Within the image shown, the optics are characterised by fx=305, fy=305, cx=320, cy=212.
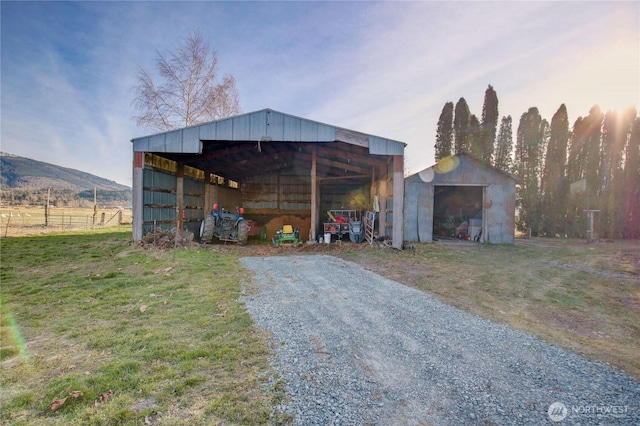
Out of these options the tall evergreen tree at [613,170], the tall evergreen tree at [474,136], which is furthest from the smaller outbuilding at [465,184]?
the tall evergreen tree at [613,170]

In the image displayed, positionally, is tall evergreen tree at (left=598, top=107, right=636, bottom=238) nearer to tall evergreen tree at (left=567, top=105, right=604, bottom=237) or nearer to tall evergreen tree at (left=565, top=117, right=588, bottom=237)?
tall evergreen tree at (left=567, top=105, right=604, bottom=237)

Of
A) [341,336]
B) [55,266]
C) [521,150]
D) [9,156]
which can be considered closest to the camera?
[341,336]

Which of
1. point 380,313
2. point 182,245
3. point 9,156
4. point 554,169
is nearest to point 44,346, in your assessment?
point 380,313

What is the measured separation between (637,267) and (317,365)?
10.1 meters

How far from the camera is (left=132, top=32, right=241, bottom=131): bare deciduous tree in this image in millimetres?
17016

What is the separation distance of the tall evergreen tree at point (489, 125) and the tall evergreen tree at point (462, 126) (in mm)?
1194

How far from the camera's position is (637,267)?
8195 millimetres

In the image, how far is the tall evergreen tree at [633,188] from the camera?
17.5m

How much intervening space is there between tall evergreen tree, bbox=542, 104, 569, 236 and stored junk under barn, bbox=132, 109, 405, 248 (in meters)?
11.6

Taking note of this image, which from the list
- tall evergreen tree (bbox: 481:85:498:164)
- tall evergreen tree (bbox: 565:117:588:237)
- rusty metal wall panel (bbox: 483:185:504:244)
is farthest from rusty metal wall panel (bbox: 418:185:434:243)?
tall evergreen tree (bbox: 565:117:588:237)

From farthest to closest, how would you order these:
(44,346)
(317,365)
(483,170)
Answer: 1. (483,170)
2. (44,346)
3. (317,365)

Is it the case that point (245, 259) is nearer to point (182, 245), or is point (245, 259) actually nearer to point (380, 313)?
point (182, 245)

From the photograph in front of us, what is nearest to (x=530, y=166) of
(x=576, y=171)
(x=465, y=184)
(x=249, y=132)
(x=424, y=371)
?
(x=576, y=171)

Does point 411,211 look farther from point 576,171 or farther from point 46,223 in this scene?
point 46,223
